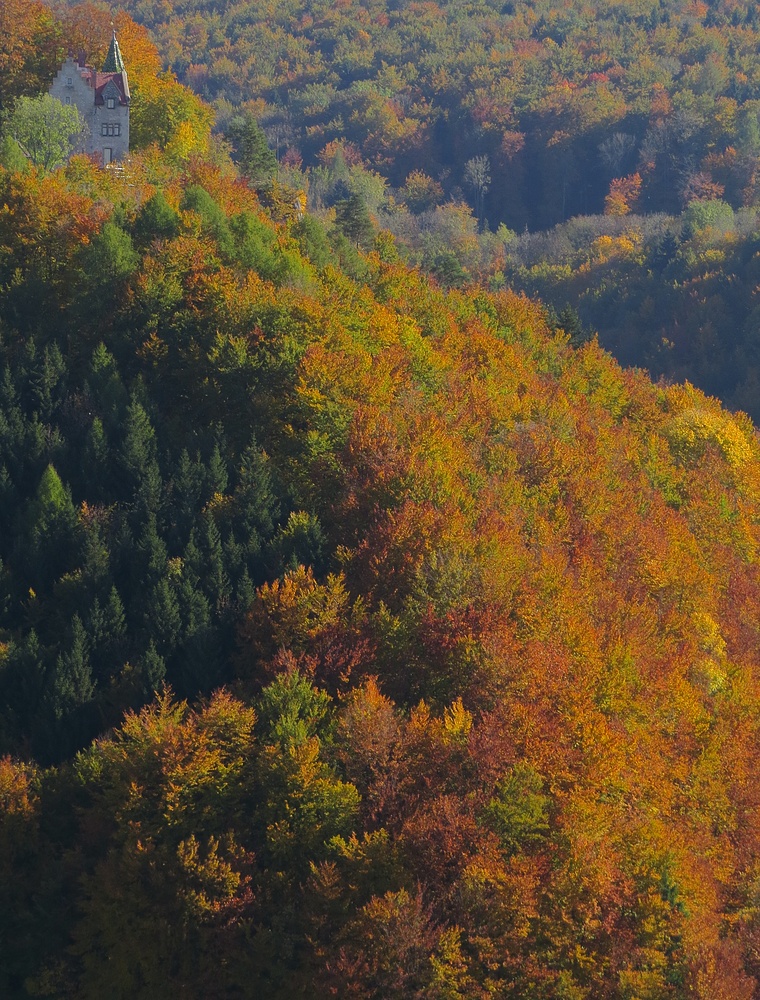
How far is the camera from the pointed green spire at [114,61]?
79.9 meters

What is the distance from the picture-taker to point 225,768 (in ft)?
153

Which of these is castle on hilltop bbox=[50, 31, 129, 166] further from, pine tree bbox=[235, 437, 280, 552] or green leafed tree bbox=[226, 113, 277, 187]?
pine tree bbox=[235, 437, 280, 552]

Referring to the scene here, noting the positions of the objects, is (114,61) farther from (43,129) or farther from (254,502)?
(254,502)

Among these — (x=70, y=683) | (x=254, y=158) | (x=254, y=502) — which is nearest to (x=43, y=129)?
(x=254, y=158)

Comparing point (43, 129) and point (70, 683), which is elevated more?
point (43, 129)

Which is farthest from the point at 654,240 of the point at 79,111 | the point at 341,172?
the point at 79,111

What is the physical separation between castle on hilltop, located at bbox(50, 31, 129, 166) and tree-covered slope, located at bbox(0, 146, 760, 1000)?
6504 millimetres

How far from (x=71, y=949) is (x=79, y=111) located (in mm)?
53089

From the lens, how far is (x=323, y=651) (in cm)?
5172

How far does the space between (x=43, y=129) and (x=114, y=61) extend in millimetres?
7364

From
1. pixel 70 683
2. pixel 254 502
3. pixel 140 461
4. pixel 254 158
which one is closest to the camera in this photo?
pixel 70 683

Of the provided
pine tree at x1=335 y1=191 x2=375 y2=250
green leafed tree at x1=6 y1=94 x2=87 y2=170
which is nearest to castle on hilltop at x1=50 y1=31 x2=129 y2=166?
green leafed tree at x1=6 y1=94 x2=87 y2=170

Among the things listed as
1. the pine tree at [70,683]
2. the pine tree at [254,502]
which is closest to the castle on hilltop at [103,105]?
the pine tree at [254,502]

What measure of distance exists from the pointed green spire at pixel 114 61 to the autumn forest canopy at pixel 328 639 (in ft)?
10.6
